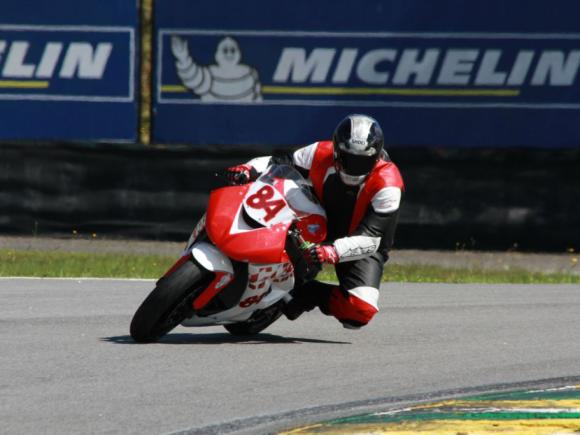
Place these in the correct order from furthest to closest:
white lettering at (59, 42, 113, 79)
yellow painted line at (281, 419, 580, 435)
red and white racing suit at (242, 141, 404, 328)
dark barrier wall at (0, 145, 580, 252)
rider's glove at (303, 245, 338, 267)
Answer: white lettering at (59, 42, 113, 79), dark barrier wall at (0, 145, 580, 252), red and white racing suit at (242, 141, 404, 328), rider's glove at (303, 245, 338, 267), yellow painted line at (281, 419, 580, 435)

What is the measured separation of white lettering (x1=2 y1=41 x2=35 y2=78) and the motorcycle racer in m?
8.37

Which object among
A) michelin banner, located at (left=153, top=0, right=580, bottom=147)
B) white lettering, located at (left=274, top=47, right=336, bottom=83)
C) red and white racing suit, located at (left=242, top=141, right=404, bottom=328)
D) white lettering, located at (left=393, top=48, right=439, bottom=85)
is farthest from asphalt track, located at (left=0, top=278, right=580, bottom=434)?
white lettering, located at (left=274, top=47, right=336, bottom=83)

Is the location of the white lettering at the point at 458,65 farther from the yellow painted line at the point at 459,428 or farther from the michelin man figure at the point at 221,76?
the yellow painted line at the point at 459,428

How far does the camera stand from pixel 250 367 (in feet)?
24.5

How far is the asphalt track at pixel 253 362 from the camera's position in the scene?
244 inches

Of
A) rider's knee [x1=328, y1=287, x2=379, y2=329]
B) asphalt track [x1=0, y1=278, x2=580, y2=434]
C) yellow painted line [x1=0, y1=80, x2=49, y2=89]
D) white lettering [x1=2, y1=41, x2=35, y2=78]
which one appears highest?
white lettering [x1=2, y1=41, x2=35, y2=78]

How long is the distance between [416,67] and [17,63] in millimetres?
4699

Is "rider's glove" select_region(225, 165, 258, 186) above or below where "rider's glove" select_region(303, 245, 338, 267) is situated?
above

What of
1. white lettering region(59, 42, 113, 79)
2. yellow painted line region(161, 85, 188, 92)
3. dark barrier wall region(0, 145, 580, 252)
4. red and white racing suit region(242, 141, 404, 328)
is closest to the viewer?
red and white racing suit region(242, 141, 404, 328)

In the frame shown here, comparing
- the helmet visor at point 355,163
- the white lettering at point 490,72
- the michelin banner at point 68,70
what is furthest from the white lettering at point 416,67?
the helmet visor at point 355,163

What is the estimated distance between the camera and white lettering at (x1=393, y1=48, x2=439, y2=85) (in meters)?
16.2

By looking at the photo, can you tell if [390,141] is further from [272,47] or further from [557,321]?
[557,321]

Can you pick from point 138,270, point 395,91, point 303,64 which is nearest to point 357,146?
point 138,270

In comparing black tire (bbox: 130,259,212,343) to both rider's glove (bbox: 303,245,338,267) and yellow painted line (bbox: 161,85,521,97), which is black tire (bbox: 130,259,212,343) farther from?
yellow painted line (bbox: 161,85,521,97)
